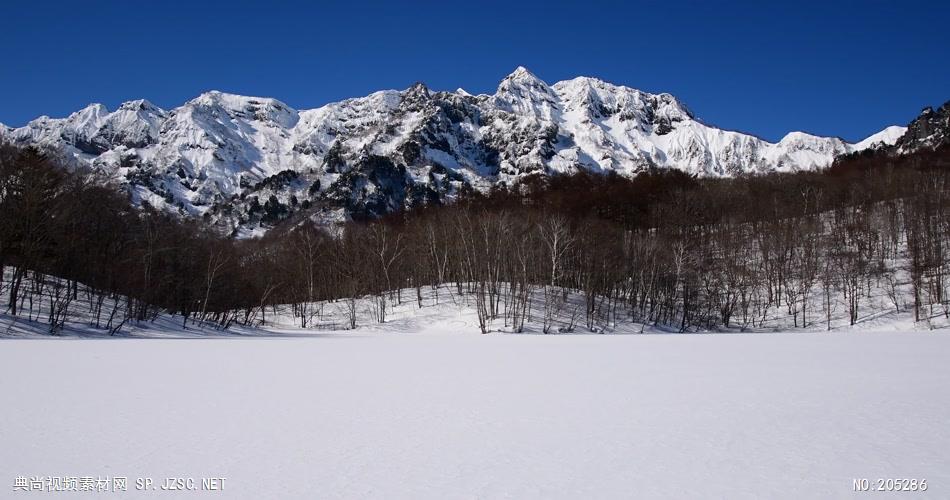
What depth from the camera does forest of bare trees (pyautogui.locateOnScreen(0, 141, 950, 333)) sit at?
1487 inches

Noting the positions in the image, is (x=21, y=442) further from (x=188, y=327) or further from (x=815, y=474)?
(x=188, y=327)

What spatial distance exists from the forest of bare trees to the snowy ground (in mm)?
24387

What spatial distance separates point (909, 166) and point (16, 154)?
109 m

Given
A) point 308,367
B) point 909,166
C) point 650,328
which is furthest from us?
point 909,166

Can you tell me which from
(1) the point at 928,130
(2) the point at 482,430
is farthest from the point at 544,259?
(1) the point at 928,130

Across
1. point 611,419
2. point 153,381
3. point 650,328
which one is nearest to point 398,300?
point 650,328

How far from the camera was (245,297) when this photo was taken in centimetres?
5406

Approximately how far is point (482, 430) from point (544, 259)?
47813 millimetres

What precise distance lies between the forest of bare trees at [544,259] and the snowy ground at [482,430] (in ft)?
80.0

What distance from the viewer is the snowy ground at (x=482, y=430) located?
18.4 feet

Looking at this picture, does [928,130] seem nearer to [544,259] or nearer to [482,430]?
[544,259]

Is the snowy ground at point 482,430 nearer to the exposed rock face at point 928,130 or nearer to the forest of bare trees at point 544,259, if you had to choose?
the forest of bare trees at point 544,259

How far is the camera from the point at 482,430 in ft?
25.0

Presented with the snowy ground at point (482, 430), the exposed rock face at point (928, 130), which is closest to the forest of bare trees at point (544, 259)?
the snowy ground at point (482, 430)
